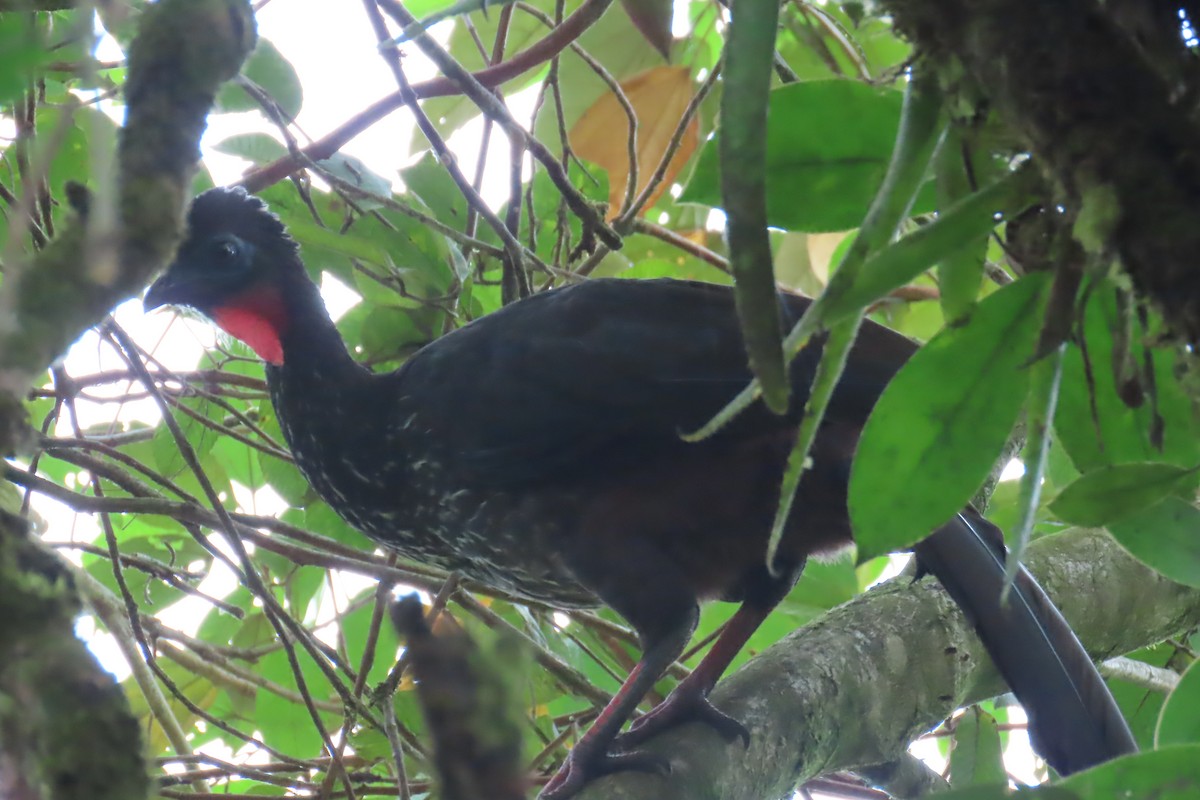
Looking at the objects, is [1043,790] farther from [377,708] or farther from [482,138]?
[482,138]

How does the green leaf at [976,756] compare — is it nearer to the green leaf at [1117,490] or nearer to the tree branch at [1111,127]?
the green leaf at [1117,490]

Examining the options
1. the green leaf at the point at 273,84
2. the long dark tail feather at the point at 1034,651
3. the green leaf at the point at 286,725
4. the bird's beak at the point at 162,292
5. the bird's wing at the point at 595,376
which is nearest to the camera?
the long dark tail feather at the point at 1034,651

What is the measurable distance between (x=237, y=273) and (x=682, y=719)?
123 cm

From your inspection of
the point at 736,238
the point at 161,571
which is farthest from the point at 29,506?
the point at 736,238

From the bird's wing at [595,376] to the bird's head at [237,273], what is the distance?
39cm

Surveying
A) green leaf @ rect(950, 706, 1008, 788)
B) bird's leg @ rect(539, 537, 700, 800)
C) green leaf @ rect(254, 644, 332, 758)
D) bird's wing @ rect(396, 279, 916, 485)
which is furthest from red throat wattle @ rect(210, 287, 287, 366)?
green leaf @ rect(950, 706, 1008, 788)

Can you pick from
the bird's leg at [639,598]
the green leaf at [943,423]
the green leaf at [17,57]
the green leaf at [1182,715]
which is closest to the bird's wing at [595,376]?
the bird's leg at [639,598]

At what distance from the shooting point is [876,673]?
68.9 inches

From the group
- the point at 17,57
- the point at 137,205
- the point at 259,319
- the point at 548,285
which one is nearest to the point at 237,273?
the point at 259,319

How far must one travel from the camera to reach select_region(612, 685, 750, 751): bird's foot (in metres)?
1.57

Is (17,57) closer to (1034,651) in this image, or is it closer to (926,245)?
(926,245)

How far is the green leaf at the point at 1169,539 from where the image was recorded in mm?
853

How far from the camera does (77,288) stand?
52cm

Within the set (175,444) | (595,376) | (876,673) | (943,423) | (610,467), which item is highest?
(175,444)
